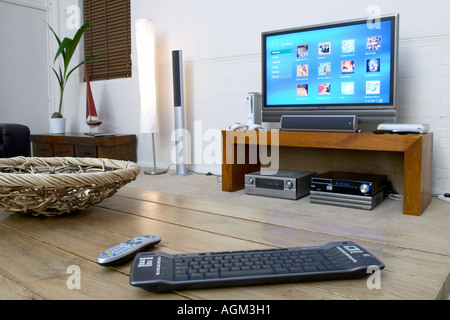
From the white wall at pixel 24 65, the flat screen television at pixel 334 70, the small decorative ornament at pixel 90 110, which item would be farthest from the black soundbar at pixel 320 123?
the white wall at pixel 24 65

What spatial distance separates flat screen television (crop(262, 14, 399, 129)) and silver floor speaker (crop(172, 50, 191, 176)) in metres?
0.89

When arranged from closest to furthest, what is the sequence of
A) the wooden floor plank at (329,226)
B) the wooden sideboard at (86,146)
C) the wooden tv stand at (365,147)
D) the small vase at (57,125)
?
1. the wooden floor plank at (329,226)
2. the wooden tv stand at (365,147)
3. the wooden sideboard at (86,146)
4. the small vase at (57,125)

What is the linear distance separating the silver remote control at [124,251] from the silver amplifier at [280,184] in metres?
1.94

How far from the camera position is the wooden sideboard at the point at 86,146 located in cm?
375

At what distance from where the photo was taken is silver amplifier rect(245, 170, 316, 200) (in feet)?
8.40

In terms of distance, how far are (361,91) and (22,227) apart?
218cm

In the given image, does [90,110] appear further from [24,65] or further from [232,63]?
[232,63]

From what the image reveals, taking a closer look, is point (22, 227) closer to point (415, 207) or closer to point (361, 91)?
point (415, 207)

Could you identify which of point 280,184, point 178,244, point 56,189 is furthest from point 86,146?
point 178,244

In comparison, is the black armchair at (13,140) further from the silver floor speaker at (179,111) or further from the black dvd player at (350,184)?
the black dvd player at (350,184)

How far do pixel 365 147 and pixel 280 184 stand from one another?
59cm

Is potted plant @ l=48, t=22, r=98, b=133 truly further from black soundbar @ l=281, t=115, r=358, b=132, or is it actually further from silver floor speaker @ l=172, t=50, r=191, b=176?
black soundbar @ l=281, t=115, r=358, b=132

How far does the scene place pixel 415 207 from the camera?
2.13 m

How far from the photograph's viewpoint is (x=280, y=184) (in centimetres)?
260
